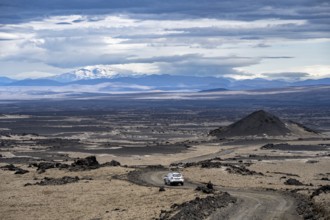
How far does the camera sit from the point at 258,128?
142 meters

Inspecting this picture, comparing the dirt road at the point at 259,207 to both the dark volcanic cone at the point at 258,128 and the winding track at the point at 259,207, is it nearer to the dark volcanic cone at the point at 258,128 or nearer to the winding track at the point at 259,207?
the winding track at the point at 259,207

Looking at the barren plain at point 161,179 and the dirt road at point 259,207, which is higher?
the dirt road at point 259,207

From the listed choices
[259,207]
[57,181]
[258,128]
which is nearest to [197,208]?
[259,207]

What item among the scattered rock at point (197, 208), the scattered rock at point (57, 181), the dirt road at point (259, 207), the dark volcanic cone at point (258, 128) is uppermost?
the scattered rock at point (197, 208)

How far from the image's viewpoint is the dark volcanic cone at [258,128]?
456 ft

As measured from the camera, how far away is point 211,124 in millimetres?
183875

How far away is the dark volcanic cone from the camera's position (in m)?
139

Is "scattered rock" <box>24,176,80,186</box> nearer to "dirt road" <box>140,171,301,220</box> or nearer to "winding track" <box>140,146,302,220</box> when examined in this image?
"winding track" <box>140,146,302,220</box>

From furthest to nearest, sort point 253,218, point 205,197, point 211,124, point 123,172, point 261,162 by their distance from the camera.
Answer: point 211,124 → point 261,162 → point 123,172 → point 205,197 → point 253,218

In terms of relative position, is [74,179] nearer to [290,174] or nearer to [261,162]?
[290,174]

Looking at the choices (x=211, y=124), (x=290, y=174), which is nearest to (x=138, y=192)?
(x=290, y=174)

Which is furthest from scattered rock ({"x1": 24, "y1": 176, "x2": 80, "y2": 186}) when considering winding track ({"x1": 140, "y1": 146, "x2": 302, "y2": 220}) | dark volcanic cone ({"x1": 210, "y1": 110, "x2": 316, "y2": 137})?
dark volcanic cone ({"x1": 210, "y1": 110, "x2": 316, "y2": 137})

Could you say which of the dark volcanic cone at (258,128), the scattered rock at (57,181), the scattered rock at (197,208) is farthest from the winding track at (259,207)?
the dark volcanic cone at (258,128)

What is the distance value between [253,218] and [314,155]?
2567 inches
